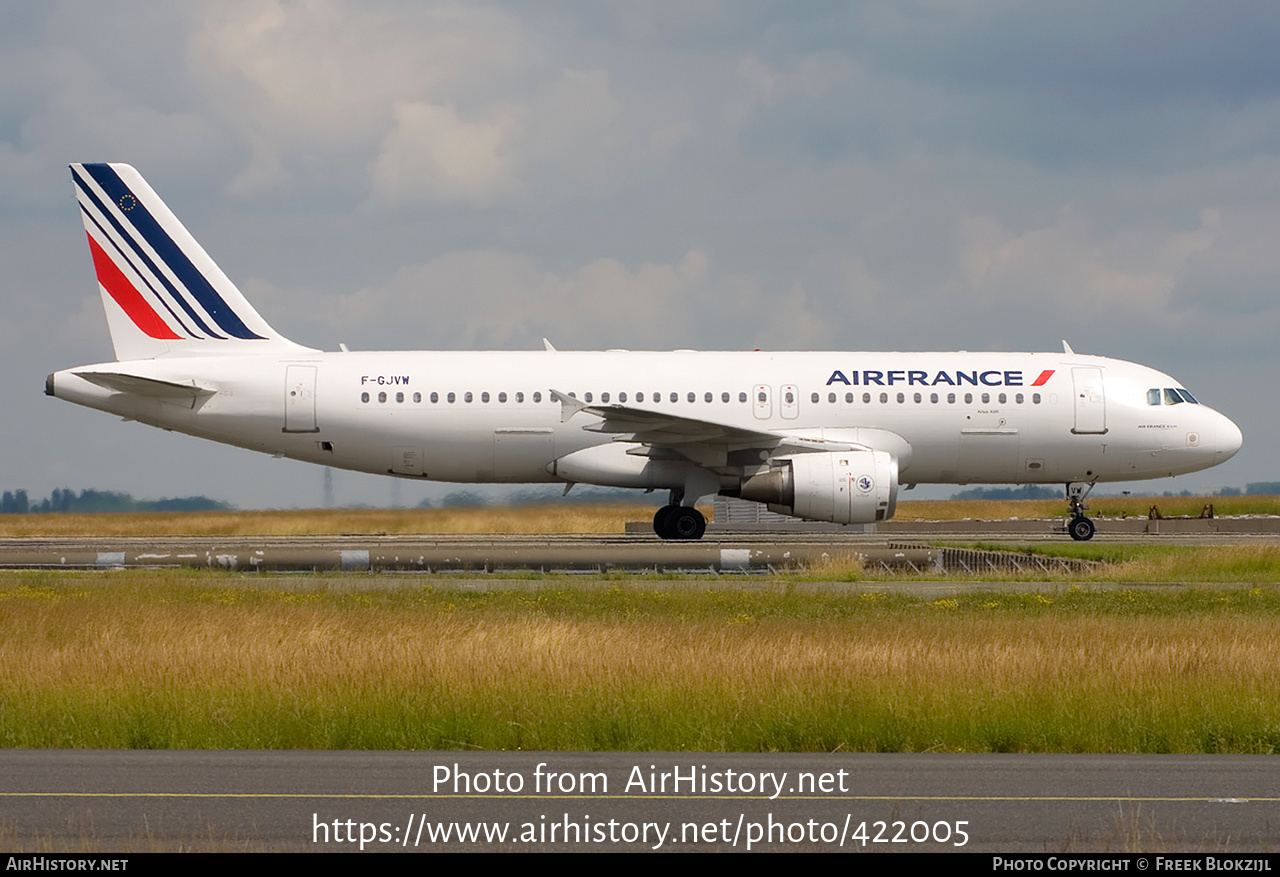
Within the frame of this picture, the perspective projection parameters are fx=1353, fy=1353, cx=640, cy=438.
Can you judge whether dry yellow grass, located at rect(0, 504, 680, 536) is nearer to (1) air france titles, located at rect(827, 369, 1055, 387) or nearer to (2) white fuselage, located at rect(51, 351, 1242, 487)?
(2) white fuselage, located at rect(51, 351, 1242, 487)

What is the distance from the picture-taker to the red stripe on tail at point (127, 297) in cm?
3459

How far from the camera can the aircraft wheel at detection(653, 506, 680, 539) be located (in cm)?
3334

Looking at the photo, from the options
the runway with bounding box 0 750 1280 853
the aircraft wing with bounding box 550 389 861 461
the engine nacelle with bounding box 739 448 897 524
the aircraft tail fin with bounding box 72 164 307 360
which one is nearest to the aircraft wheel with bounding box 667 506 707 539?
the aircraft wing with bounding box 550 389 861 461

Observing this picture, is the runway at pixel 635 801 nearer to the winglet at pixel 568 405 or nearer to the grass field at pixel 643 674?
the grass field at pixel 643 674

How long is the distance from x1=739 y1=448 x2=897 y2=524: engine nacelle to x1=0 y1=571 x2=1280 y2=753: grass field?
34.7 ft

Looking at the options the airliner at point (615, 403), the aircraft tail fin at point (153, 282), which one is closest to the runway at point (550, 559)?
the airliner at point (615, 403)

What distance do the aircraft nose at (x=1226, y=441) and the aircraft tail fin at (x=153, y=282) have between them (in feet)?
77.4

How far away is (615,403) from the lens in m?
32.8

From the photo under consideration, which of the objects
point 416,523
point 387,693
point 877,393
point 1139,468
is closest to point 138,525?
point 416,523

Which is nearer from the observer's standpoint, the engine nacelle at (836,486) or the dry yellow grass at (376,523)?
the engine nacelle at (836,486)

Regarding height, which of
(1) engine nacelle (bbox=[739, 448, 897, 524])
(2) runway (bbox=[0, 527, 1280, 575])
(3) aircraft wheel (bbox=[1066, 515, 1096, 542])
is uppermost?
(1) engine nacelle (bbox=[739, 448, 897, 524])

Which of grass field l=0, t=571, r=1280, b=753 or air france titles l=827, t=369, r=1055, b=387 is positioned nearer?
grass field l=0, t=571, r=1280, b=753

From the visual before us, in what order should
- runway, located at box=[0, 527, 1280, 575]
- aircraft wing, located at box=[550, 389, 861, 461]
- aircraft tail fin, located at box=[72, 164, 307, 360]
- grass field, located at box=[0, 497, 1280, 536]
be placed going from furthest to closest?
1. grass field, located at box=[0, 497, 1280, 536]
2. aircraft tail fin, located at box=[72, 164, 307, 360]
3. aircraft wing, located at box=[550, 389, 861, 461]
4. runway, located at box=[0, 527, 1280, 575]

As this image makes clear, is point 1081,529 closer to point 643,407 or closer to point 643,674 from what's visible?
point 643,407
